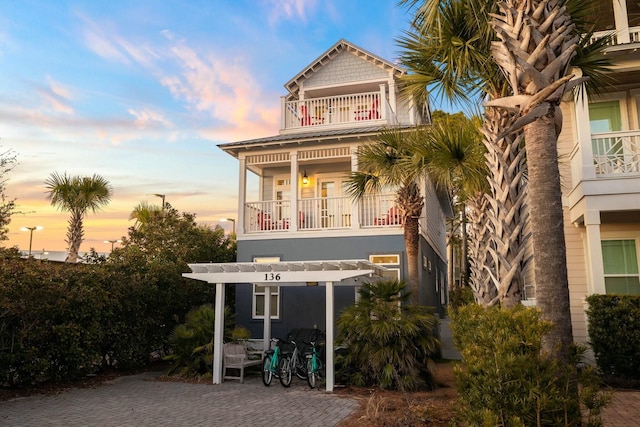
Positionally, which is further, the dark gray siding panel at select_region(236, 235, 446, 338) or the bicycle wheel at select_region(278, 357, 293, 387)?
the dark gray siding panel at select_region(236, 235, 446, 338)

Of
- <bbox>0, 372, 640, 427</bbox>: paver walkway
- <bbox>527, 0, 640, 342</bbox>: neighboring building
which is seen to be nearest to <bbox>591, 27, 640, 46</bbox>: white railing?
<bbox>527, 0, 640, 342</bbox>: neighboring building

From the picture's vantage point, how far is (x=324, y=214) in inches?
586

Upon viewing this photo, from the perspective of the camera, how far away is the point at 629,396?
27.5 feet

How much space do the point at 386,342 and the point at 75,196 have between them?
16313mm

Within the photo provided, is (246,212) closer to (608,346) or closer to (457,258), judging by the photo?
(608,346)

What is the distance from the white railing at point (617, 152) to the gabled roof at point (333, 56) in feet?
25.6

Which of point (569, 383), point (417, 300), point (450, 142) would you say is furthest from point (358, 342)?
point (569, 383)

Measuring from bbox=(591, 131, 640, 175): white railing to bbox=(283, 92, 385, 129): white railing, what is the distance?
6.74 meters

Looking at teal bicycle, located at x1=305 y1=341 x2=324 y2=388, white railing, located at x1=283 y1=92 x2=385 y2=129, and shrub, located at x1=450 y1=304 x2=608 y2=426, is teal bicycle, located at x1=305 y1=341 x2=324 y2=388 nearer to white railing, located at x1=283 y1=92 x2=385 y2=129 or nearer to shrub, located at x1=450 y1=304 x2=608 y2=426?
shrub, located at x1=450 y1=304 x2=608 y2=426

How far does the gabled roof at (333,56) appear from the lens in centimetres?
1700

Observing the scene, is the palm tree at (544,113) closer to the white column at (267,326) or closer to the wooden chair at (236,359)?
the wooden chair at (236,359)

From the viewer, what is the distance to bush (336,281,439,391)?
31.8 ft

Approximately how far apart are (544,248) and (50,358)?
1006cm

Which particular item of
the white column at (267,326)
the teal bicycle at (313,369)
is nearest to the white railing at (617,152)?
the teal bicycle at (313,369)
